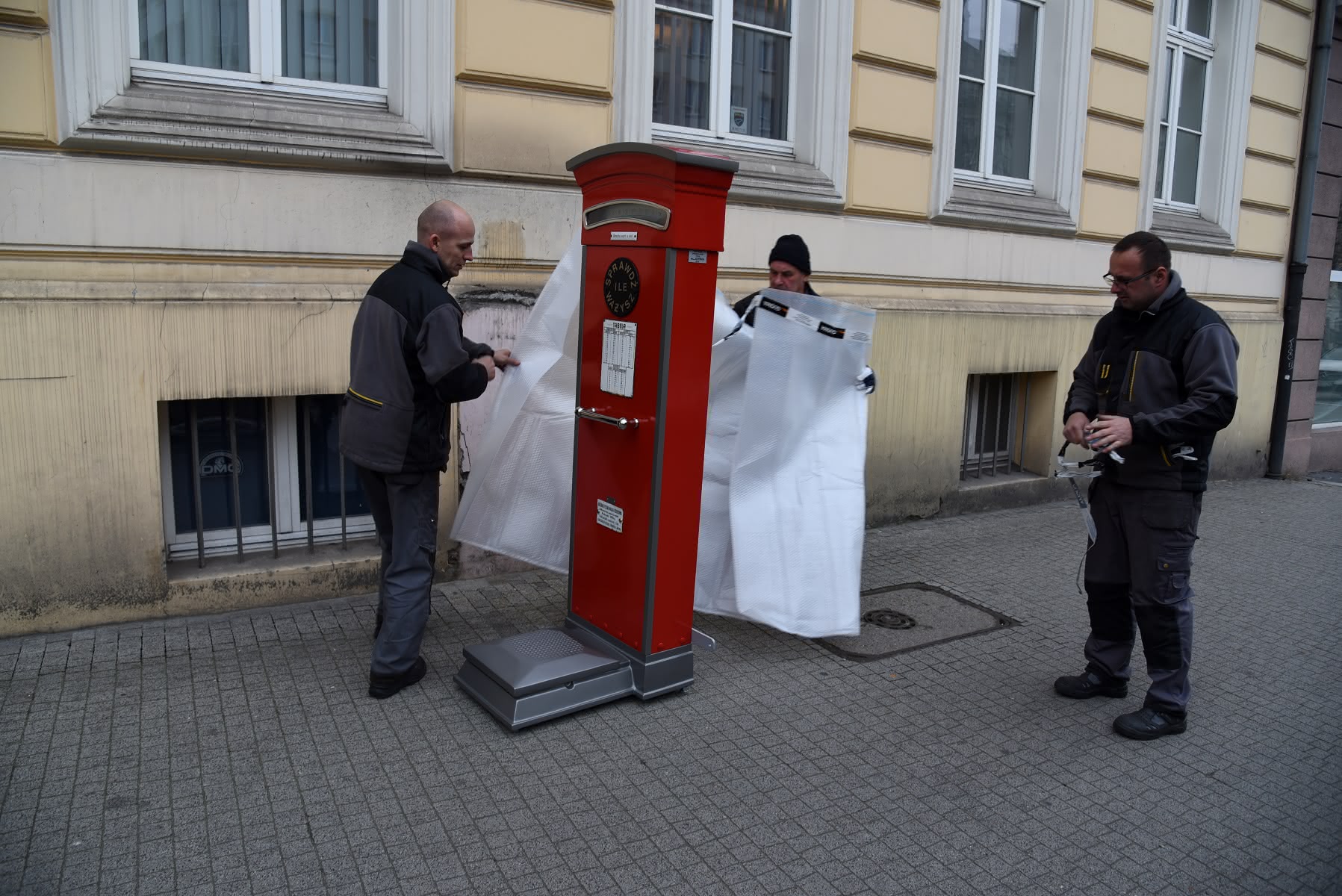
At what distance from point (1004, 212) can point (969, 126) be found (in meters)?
0.74

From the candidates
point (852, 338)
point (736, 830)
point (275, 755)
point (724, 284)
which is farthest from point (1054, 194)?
point (275, 755)

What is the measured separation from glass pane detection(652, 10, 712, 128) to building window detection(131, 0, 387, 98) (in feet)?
5.70

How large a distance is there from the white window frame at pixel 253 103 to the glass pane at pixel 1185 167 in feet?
24.3

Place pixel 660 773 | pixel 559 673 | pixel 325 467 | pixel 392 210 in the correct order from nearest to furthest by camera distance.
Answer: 1. pixel 660 773
2. pixel 559 673
3. pixel 392 210
4. pixel 325 467

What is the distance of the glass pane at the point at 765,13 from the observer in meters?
6.57

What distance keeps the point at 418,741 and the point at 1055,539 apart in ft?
16.3

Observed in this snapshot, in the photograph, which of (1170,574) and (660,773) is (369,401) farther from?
(1170,574)

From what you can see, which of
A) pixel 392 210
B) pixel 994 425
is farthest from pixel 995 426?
pixel 392 210

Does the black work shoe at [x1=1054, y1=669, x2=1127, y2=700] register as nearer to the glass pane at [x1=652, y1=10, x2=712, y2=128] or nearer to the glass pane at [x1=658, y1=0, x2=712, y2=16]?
the glass pane at [x1=652, y1=10, x2=712, y2=128]

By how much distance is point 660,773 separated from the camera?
3545 millimetres

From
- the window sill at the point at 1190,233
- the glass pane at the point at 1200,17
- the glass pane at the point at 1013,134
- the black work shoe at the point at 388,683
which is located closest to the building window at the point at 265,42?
the black work shoe at the point at 388,683

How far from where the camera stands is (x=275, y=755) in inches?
139

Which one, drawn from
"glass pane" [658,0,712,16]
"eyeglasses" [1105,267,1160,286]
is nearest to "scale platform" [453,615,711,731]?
"eyeglasses" [1105,267,1160,286]

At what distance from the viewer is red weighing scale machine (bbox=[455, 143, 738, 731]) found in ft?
12.5
